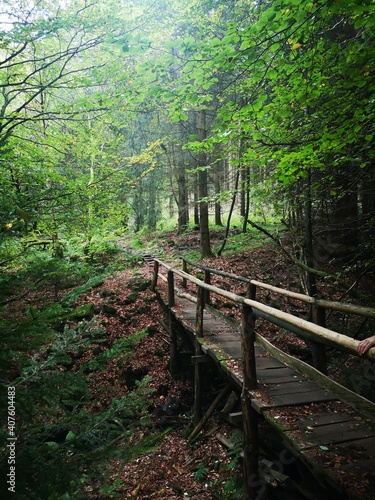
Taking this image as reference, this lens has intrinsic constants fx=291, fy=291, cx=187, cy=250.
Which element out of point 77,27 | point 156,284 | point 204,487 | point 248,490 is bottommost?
point 204,487

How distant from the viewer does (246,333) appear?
4031 mm

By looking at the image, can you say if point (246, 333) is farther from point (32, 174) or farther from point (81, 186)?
point (32, 174)

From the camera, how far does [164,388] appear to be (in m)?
8.28

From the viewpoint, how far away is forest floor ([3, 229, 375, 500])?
5254mm

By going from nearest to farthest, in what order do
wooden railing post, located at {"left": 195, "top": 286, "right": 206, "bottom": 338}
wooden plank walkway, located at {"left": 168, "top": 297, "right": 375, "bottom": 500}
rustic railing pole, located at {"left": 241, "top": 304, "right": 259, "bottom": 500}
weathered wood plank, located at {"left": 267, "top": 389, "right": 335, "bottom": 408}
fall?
wooden plank walkway, located at {"left": 168, "top": 297, "right": 375, "bottom": 500}
weathered wood plank, located at {"left": 267, "top": 389, "right": 335, "bottom": 408}
rustic railing pole, located at {"left": 241, "top": 304, "right": 259, "bottom": 500}
wooden railing post, located at {"left": 195, "top": 286, "right": 206, "bottom": 338}

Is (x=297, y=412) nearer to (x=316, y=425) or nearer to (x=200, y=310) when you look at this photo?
(x=316, y=425)

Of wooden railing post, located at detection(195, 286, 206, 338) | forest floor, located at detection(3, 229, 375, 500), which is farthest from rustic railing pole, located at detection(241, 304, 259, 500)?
wooden railing post, located at detection(195, 286, 206, 338)

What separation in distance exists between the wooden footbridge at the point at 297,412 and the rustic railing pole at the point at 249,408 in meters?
0.01

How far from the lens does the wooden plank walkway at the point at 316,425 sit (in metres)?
2.60

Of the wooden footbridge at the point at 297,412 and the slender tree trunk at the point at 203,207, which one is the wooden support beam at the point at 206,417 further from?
the slender tree trunk at the point at 203,207

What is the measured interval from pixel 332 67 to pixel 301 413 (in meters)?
4.97

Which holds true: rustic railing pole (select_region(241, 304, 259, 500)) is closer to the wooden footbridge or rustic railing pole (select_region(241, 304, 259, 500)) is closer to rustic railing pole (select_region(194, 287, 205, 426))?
the wooden footbridge

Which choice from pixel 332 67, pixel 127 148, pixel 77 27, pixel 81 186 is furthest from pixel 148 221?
pixel 332 67

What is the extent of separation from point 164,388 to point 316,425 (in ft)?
19.0
